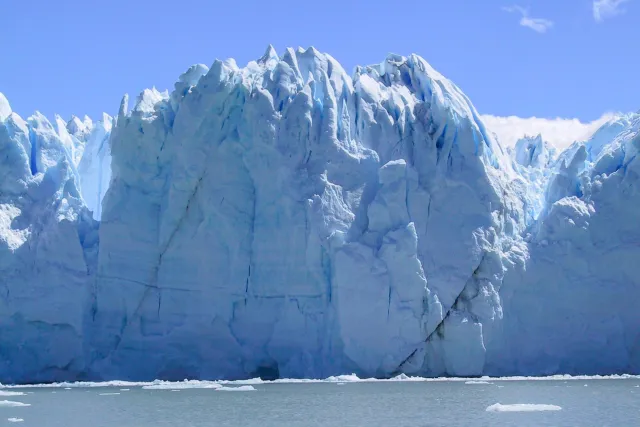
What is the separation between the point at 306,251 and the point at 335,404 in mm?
5681

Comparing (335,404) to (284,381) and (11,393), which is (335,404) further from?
(11,393)

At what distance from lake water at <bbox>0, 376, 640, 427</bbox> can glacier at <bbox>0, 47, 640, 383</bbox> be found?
1003 millimetres

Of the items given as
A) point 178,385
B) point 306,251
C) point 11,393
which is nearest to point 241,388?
point 178,385

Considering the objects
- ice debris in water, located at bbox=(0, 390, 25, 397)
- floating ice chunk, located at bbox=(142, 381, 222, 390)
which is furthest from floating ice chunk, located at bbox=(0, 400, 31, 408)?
floating ice chunk, located at bbox=(142, 381, 222, 390)

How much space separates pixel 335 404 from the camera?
48.3ft

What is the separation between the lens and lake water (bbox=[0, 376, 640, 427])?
492 inches

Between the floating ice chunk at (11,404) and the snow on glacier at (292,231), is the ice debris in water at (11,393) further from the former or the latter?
the snow on glacier at (292,231)

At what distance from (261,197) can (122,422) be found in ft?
28.3

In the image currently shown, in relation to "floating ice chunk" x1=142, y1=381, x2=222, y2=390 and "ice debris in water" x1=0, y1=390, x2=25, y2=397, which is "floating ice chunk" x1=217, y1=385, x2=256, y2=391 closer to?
"floating ice chunk" x1=142, y1=381, x2=222, y2=390

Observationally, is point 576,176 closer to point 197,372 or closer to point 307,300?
point 307,300

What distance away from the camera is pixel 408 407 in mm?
14117

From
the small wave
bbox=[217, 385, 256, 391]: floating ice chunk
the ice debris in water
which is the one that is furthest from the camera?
the small wave

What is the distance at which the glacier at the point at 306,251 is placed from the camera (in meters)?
19.7

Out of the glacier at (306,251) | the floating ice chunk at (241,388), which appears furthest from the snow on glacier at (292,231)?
the floating ice chunk at (241,388)
